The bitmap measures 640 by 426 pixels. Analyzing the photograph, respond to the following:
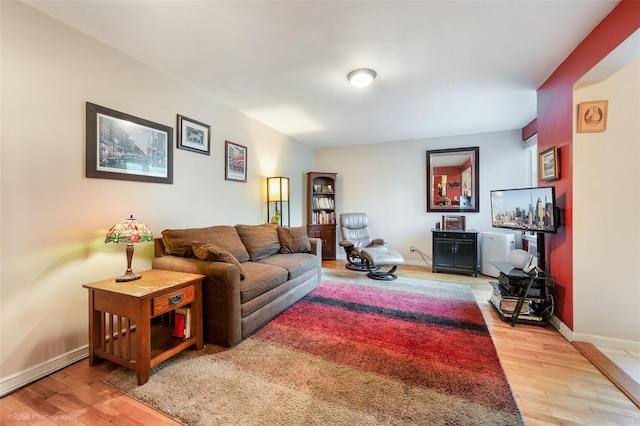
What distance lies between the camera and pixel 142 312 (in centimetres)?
160

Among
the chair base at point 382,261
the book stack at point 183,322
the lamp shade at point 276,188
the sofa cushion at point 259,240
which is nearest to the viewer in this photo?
the book stack at point 183,322

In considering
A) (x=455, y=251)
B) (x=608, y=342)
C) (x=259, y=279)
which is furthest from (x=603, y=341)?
(x=259, y=279)

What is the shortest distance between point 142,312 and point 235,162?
2333 mm

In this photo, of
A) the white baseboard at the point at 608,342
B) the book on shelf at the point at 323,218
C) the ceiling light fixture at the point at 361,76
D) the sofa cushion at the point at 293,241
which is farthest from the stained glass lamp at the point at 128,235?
the book on shelf at the point at 323,218

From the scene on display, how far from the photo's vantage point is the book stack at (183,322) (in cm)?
199

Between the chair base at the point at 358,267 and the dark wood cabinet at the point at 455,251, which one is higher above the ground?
the dark wood cabinet at the point at 455,251

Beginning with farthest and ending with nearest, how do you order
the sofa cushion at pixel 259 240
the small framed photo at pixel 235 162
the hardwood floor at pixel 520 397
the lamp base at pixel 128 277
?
the small framed photo at pixel 235 162 → the sofa cushion at pixel 259 240 → the lamp base at pixel 128 277 → the hardwood floor at pixel 520 397

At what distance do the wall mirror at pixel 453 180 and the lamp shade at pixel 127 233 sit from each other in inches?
179

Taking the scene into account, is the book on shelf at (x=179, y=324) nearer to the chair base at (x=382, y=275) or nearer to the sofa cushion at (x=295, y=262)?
the sofa cushion at (x=295, y=262)

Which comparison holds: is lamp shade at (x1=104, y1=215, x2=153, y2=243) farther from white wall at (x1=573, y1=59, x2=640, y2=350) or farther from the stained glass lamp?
white wall at (x1=573, y1=59, x2=640, y2=350)

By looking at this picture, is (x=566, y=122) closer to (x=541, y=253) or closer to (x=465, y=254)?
(x=541, y=253)

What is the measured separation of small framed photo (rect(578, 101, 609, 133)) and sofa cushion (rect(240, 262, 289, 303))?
2.93 meters

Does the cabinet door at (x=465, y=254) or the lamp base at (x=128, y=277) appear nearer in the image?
the lamp base at (x=128, y=277)

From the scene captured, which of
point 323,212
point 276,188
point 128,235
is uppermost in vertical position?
point 276,188
